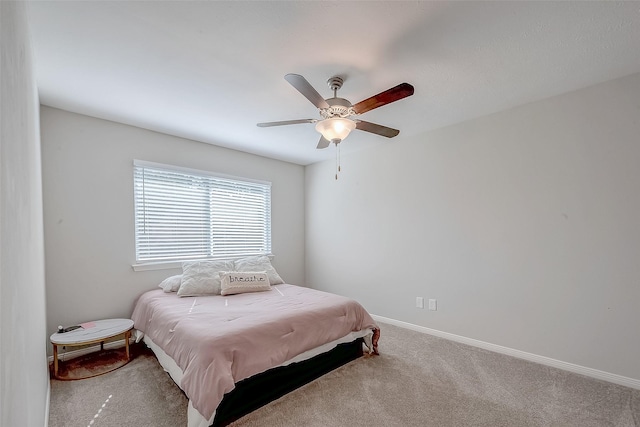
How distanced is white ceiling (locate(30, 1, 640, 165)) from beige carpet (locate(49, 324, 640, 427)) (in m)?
2.49

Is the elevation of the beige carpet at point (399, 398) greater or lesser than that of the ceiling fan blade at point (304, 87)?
lesser

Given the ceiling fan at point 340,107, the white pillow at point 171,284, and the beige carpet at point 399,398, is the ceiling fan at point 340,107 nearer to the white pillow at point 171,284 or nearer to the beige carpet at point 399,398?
the beige carpet at point 399,398

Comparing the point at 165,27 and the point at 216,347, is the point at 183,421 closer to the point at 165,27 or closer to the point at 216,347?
the point at 216,347

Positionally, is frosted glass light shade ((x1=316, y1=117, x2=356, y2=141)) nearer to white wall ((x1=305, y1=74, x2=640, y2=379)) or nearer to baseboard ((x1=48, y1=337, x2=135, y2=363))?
white wall ((x1=305, y1=74, x2=640, y2=379))

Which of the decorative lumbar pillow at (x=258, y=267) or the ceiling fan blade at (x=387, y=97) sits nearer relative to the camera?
the ceiling fan blade at (x=387, y=97)

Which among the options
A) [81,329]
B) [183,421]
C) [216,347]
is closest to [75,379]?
[81,329]

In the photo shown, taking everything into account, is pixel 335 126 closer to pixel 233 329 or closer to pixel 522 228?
pixel 233 329

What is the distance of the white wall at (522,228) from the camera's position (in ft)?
7.70

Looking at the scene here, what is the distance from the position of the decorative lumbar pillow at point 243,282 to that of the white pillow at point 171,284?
48cm

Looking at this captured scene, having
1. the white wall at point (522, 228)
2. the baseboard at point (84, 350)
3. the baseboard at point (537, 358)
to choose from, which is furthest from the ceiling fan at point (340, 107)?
the baseboard at point (84, 350)

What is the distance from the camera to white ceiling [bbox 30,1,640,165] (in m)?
1.64

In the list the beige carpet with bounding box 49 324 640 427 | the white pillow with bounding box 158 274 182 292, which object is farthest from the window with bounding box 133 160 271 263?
the beige carpet with bounding box 49 324 640 427

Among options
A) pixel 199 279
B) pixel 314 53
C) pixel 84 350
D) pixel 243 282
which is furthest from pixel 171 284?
pixel 314 53

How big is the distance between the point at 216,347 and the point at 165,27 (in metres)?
2.04
